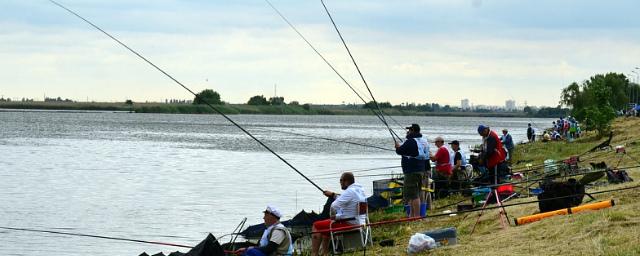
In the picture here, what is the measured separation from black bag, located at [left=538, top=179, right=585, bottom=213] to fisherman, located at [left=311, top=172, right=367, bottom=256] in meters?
2.33

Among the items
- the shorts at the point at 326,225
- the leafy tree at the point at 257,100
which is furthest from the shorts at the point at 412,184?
the leafy tree at the point at 257,100

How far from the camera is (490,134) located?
1758 cm

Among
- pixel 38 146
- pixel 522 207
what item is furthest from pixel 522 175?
pixel 38 146

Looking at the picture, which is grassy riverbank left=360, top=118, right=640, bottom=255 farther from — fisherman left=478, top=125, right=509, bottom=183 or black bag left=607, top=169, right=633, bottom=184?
fisherman left=478, top=125, right=509, bottom=183

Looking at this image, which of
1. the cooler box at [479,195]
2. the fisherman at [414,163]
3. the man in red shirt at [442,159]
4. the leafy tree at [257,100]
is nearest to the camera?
the fisherman at [414,163]

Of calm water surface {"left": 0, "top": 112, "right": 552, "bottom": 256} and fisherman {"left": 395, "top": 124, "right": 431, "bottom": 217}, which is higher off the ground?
fisherman {"left": 395, "top": 124, "right": 431, "bottom": 217}

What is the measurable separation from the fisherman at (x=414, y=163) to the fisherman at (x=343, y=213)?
7.41 ft

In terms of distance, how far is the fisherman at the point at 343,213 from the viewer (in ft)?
39.9

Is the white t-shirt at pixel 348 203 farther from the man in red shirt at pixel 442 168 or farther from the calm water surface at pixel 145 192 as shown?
the calm water surface at pixel 145 192

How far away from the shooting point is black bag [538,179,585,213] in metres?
12.8

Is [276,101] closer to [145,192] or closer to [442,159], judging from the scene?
[145,192]

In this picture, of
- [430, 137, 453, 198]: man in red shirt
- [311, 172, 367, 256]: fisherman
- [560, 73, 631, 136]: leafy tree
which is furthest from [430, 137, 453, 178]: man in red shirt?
[560, 73, 631, 136]: leafy tree

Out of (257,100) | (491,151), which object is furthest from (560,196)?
(257,100)

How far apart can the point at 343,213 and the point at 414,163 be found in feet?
9.06
